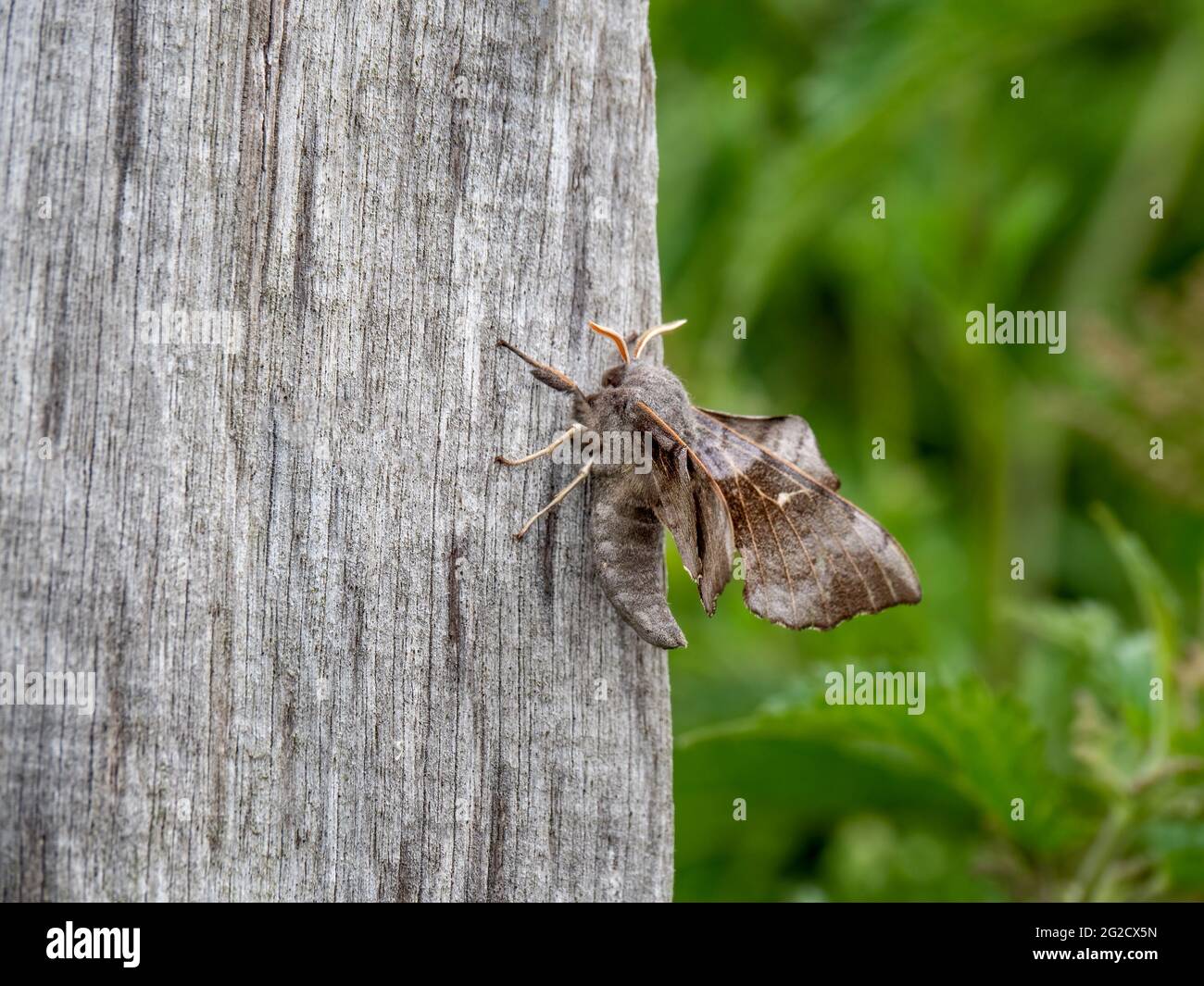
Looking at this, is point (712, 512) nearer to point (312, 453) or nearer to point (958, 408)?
point (312, 453)

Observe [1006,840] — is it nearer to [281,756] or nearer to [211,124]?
[281,756]

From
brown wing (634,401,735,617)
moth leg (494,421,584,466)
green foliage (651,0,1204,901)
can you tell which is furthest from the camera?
green foliage (651,0,1204,901)

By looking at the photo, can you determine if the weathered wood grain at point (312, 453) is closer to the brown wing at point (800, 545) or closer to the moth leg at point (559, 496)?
the moth leg at point (559, 496)

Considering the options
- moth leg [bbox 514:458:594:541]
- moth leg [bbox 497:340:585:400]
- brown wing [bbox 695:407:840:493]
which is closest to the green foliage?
brown wing [bbox 695:407:840:493]

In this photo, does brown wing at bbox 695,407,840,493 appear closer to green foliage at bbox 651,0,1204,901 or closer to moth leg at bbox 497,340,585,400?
moth leg at bbox 497,340,585,400

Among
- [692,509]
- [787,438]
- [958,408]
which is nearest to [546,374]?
[692,509]

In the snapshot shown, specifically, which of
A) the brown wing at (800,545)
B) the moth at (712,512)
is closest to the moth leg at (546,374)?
the moth at (712,512)
